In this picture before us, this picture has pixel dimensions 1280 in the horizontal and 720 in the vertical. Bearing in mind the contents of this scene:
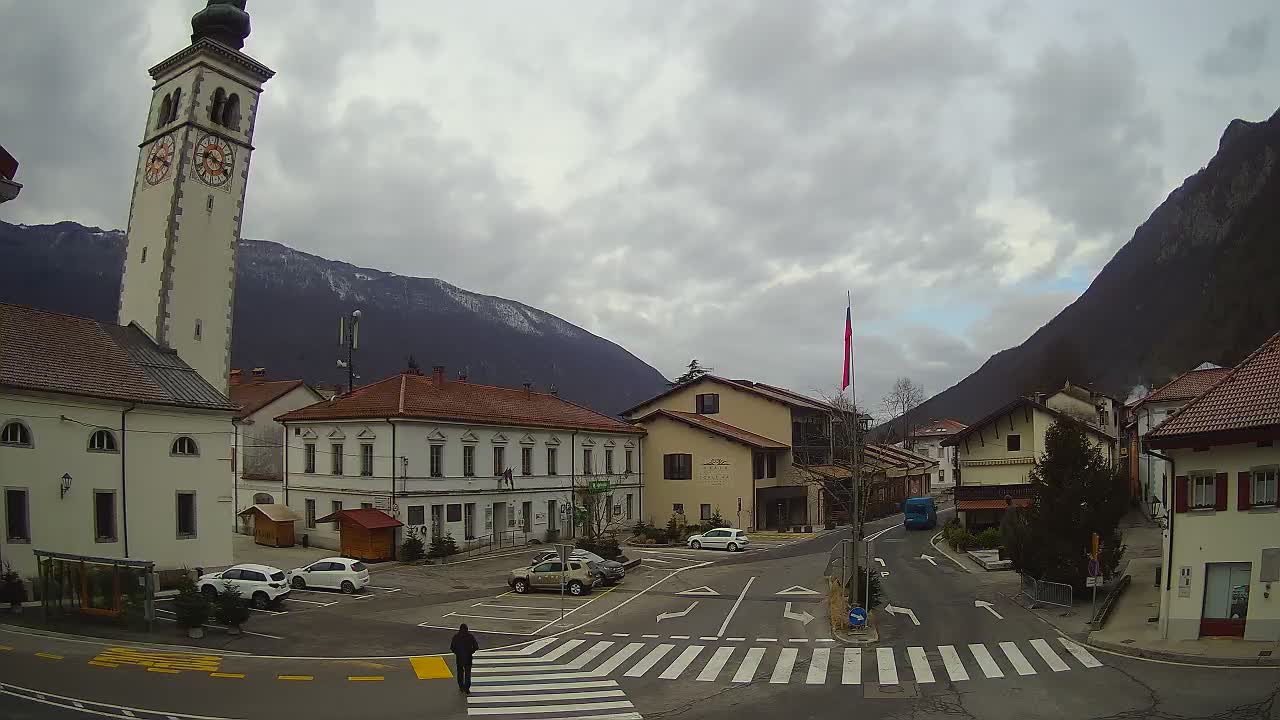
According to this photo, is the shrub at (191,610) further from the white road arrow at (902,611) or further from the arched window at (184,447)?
the white road arrow at (902,611)

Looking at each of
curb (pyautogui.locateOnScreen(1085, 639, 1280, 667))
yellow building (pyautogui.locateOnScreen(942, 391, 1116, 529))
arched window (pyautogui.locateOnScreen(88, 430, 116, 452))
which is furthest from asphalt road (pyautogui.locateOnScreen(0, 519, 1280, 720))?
yellow building (pyautogui.locateOnScreen(942, 391, 1116, 529))

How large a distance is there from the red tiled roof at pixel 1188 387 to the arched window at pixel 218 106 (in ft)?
176

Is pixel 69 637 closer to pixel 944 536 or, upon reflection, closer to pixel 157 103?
pixel 157 103

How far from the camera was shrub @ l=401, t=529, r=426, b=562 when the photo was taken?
41812 mm

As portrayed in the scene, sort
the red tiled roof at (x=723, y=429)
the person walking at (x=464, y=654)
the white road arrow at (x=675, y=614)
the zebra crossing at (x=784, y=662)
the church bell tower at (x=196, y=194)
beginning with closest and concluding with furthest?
the person walking at (x=464, y=654) → the zebra crossing at (x=784, y=662) → the white road arrow at (x=675, y=614) → the church bell tower at (x=196, y=194) → the red tiled roof at (x=723, y=429)

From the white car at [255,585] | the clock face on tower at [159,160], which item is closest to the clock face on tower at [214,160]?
the clock face on tower at [159,160]

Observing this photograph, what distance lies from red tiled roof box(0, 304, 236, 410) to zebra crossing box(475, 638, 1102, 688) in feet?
62.1

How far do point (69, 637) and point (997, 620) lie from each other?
90.1 feet

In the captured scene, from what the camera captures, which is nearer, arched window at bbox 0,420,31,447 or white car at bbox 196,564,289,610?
arched window at bbox 0,420,31,447

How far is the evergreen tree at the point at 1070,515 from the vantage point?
28266 mm

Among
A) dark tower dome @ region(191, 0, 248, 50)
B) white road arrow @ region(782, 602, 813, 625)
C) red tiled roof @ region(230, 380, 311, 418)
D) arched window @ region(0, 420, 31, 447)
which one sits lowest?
white road arrow @ region(782, 602, 813, 625)

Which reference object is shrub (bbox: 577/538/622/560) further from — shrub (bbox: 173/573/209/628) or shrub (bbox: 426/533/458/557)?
shrub (bbox: 173/573/209/628)

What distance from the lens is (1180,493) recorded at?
2266cm

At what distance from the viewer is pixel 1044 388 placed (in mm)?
120938
